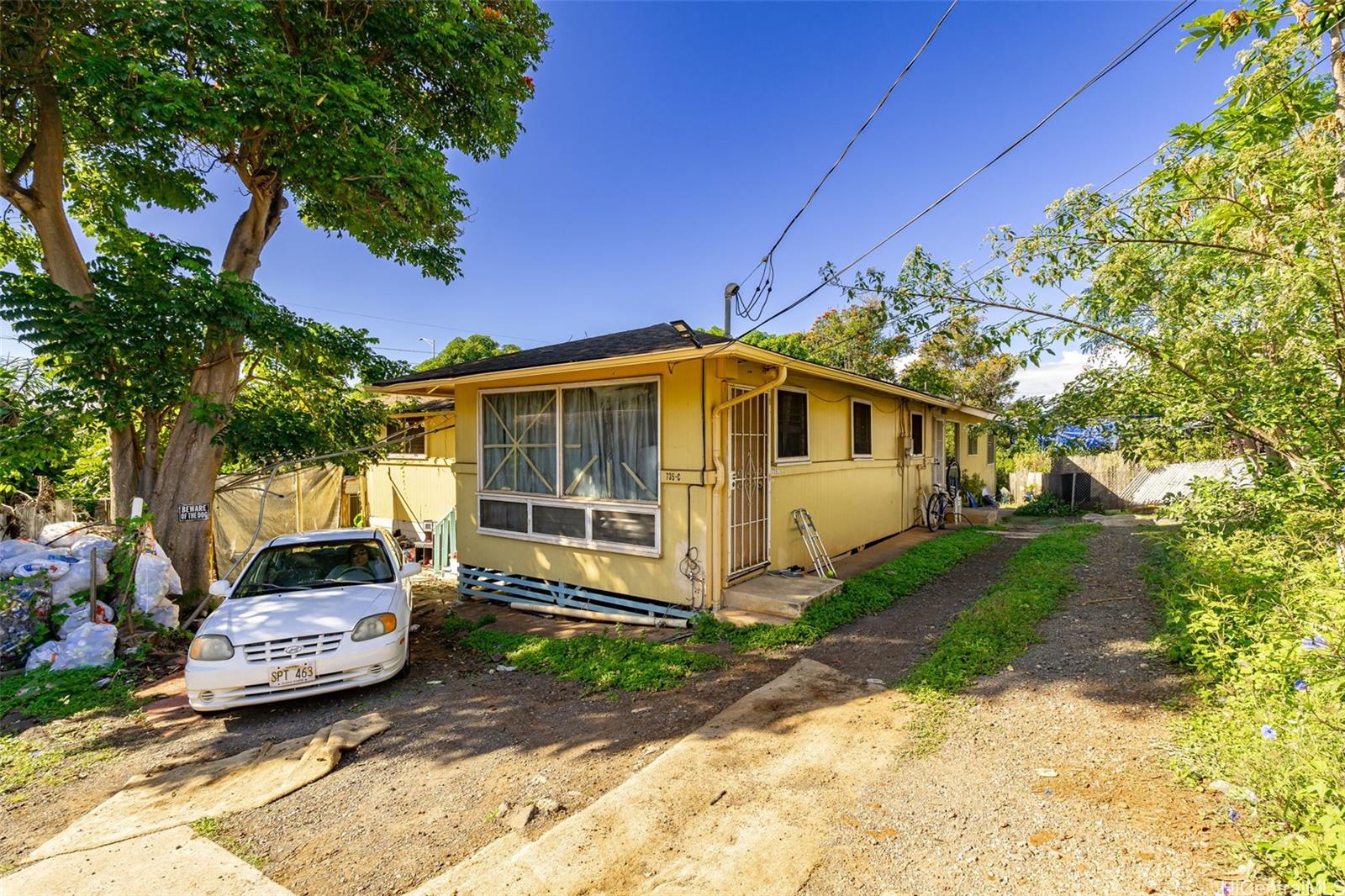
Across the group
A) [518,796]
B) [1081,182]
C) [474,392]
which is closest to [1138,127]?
[1081,182]

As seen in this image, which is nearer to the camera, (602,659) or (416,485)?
(602,659)

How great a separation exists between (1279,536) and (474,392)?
8.40 m

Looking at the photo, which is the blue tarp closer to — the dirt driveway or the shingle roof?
the dirt driveway

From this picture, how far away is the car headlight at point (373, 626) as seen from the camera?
4648 millimetres

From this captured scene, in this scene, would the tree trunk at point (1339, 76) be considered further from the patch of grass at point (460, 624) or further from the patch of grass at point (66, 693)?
the patch of grass at point (66, 693)

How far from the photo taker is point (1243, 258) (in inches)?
135

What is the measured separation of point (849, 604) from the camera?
6449 millimetres

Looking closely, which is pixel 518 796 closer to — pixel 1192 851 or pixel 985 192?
pixel 1192 851

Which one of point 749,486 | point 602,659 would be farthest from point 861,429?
point 602,659

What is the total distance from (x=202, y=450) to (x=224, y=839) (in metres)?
6.24

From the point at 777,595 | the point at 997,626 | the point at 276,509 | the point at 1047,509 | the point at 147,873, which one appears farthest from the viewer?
the point at 1047,509

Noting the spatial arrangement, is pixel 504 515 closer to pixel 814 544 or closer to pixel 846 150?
pixel 814 544

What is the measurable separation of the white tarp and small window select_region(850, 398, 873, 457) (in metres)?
9.83

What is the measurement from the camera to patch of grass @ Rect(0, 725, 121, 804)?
12.0 feet
